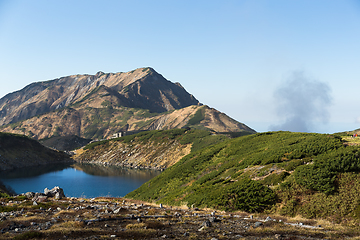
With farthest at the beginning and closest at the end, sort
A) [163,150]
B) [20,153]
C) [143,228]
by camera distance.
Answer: [163,150] < [20,153] < [143,228]

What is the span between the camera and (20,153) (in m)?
174

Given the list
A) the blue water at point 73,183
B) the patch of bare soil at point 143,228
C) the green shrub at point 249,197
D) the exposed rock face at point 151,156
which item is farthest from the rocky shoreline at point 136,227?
the exposed rock face at point 151,156

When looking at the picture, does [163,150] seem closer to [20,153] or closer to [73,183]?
[73,183]

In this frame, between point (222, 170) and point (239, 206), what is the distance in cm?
1581

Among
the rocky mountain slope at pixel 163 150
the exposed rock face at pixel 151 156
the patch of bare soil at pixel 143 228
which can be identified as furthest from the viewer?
the exposed rock face at pixel 151 156

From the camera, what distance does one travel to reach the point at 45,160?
189000 mm

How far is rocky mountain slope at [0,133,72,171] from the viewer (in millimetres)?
160413

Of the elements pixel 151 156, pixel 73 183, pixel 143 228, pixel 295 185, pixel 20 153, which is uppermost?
pixel 20 153

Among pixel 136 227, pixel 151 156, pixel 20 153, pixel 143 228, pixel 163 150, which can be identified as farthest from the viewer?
pixel 163 150

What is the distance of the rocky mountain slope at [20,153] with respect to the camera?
160413mm

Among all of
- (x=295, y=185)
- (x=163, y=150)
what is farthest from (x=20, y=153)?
(x=295, y=185)

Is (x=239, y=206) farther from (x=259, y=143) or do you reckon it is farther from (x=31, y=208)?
(x=259, y=143)

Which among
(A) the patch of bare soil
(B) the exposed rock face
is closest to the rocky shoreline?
(A) the patch of bare soil

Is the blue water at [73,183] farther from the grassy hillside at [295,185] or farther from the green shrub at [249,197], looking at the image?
the green shrub at [249,197]
